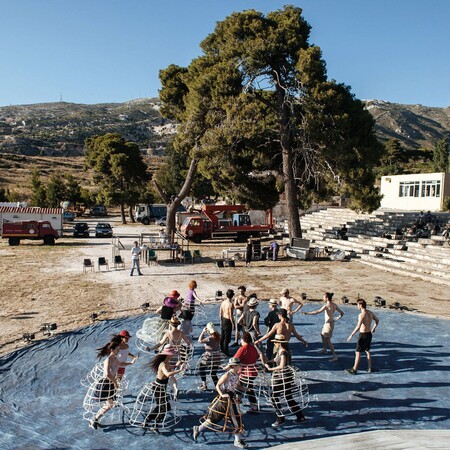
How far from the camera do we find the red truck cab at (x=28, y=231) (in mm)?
32088

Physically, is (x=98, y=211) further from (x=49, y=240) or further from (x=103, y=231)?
(x=49, y=240)

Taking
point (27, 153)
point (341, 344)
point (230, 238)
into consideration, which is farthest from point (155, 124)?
point (341, 344)

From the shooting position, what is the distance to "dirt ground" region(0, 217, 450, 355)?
591 inches

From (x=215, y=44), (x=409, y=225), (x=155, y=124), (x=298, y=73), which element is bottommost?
(x=409, y=225)

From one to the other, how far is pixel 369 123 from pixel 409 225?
840 centimetres

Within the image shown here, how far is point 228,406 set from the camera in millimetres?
7238

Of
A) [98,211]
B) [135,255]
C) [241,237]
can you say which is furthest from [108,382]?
[98,211]

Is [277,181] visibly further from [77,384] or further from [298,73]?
[77,384]

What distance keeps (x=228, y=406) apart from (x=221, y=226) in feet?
96.5

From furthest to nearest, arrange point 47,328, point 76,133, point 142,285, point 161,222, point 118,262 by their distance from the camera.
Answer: point 76,133 → point 161,222 → point 118,262 → point 142,285 → point 47,328

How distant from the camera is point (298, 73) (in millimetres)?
28328

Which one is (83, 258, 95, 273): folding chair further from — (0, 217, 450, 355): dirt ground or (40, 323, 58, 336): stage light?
(40, 323, 58, 336): stage light

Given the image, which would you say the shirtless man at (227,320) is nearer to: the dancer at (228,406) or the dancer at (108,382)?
the dancer at (228,406)

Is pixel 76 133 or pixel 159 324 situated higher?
pixel 76 133
